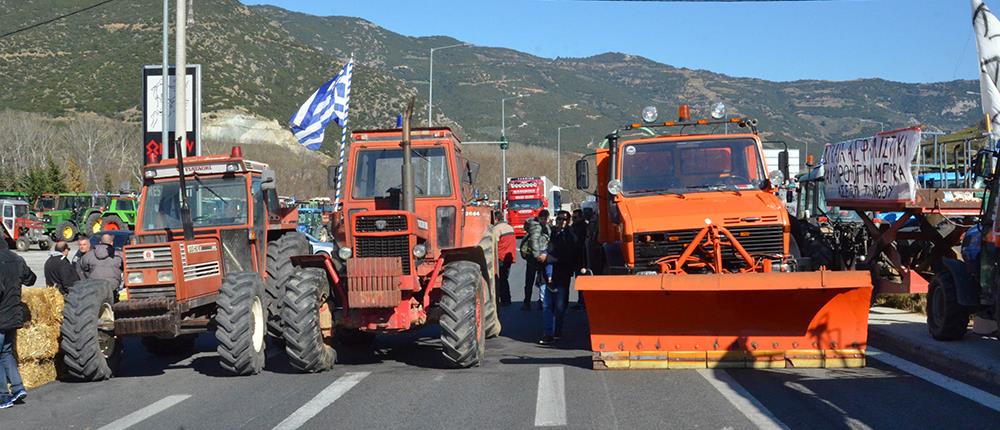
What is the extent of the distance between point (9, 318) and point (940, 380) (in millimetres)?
9167

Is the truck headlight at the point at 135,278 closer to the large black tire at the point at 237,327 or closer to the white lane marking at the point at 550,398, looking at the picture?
the large black tire at the point at 237,327

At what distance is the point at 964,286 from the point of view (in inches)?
468

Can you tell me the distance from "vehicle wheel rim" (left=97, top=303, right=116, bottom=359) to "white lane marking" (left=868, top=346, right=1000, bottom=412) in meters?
8.80

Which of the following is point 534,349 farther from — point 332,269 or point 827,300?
point 827,300

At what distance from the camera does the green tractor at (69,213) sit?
44500 millimetres

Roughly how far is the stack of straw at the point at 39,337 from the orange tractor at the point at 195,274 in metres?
0.34

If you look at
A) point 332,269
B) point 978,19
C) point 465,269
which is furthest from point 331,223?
point 978,19

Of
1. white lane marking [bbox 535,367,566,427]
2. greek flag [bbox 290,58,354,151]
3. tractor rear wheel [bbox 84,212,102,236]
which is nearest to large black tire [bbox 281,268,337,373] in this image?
white lane marking [bbox 535,367,566,427]

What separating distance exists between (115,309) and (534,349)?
5.18 m

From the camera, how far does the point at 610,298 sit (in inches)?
424

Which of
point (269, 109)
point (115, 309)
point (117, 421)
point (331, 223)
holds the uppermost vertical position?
point (269, 109)

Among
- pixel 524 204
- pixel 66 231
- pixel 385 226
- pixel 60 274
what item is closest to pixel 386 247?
pixel 385 226

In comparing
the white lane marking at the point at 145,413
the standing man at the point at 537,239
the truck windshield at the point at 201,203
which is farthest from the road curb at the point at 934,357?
the truck windshield at the point at 201,203

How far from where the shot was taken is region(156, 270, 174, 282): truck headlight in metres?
11.7
